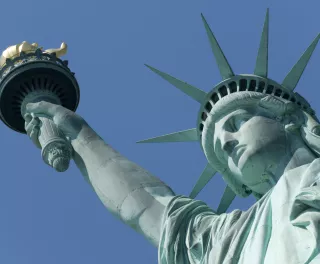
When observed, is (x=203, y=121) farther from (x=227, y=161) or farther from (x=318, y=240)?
(x=318, y=240)

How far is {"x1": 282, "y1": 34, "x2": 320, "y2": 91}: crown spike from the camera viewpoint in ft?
49.3

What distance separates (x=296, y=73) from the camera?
15.1 meters

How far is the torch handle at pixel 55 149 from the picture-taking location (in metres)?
16.8

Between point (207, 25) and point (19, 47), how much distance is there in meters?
6.72

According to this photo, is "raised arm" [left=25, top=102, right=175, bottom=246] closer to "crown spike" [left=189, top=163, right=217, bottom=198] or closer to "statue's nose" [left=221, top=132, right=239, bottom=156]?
"crown spike" [left=189, top=163, right=217, bottom=198]

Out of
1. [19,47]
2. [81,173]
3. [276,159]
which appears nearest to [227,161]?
[276,159]

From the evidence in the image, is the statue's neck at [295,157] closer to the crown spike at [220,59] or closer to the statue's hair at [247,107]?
A: the statue's hair at [247,107]

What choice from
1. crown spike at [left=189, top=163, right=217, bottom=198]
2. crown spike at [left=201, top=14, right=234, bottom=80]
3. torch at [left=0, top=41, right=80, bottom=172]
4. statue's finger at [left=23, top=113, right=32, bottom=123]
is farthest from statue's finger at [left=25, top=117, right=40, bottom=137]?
crown spike at [left=201, top=14, right=234, bottom=80]

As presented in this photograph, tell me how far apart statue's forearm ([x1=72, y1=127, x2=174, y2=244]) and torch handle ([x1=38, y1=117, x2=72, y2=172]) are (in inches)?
10.7

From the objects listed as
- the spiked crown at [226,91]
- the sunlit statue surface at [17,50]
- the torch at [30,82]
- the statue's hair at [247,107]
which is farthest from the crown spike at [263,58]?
the sunlit statue surface at [17,50]

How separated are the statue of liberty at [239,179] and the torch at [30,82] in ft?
12.1

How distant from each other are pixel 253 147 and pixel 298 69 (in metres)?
2.33

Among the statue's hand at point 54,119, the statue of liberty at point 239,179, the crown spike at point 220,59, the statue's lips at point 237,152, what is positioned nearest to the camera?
the statue of liberty at point 239,179

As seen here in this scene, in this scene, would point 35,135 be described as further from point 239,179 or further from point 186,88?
point 239,179
